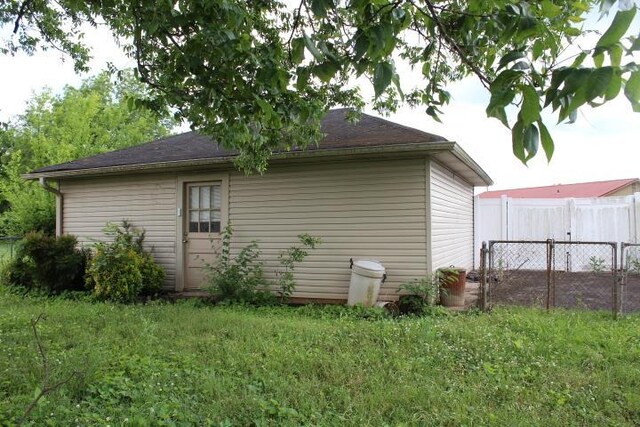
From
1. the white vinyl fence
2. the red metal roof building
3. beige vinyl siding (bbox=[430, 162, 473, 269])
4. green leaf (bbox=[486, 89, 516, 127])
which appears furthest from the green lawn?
the red metal roof building

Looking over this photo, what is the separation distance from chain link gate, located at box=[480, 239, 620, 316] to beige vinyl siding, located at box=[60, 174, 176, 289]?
616 cm

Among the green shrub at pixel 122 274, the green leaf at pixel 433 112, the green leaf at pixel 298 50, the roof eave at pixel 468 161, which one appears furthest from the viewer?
the green shrub at pixel 122 274

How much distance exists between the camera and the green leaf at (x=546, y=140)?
3.87 feet

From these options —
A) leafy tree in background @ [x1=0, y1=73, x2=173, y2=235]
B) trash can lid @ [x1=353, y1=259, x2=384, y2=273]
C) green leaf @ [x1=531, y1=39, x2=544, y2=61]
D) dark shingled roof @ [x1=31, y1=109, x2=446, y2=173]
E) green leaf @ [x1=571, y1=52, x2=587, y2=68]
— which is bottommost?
trash can lid @ [x1=353, y1=259, x2=384, y2=273]

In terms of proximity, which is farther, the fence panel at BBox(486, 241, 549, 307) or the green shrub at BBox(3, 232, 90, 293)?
the green shrub at BBox(3, 232, 90, 293)

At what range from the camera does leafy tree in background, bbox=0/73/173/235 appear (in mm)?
20422

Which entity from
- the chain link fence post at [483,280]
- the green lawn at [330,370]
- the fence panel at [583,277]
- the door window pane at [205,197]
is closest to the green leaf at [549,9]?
the green lawn at [330,370]

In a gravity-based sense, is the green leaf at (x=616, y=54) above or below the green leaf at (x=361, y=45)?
below

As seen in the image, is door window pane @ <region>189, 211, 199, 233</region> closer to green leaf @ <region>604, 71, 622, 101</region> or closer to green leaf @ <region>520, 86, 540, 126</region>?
green leaf @ <region>520, 86, 540, 126</region>

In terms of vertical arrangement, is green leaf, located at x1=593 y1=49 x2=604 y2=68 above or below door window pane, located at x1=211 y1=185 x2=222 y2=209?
below

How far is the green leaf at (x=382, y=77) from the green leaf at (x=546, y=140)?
0.66m

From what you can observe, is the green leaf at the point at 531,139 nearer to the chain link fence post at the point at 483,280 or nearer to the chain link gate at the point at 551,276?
the chain link gate at the point at 551,276

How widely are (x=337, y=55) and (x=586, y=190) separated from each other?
79.1ft

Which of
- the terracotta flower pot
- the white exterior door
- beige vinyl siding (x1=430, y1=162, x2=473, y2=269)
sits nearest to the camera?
the terracotta flower pot
